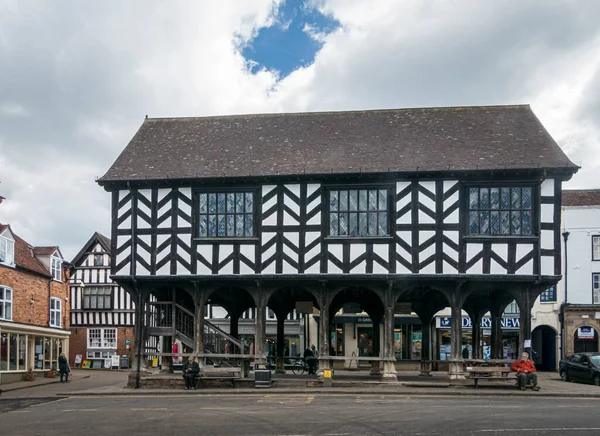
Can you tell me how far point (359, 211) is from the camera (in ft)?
81.6

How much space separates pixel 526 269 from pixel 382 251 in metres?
4.84

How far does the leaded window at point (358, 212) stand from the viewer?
24.7 meters

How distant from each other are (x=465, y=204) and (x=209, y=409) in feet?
37.7

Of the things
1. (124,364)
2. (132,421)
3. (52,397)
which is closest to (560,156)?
(132,421)

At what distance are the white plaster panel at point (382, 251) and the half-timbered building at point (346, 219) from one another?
0.20 feet

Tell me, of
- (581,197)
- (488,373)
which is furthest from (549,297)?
(488,373)

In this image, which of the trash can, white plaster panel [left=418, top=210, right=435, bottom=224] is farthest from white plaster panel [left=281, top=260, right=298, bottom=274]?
white plaster panel [left=418, top=210, right=435, bottom=224]

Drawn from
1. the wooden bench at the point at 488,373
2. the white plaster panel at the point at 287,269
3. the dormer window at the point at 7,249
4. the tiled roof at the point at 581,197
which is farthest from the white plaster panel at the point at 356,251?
the tiled roof at the point at 581,197

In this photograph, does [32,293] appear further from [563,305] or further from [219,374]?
[563,305]

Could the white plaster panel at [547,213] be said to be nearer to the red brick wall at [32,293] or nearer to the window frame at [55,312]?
the red brick wall at [32,293]

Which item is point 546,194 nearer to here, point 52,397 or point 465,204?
point 465,204

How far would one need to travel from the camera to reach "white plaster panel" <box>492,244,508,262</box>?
24.0 m

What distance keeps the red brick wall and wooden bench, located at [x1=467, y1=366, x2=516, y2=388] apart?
66.7 ft

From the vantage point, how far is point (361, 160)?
25.1 m
